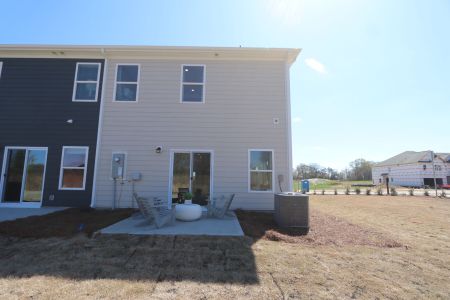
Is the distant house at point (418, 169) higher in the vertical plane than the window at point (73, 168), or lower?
higher

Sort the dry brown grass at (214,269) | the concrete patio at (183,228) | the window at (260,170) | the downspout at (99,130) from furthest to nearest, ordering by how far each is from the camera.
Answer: the window at (260,170) → the downspout at (99,130) → the concrete patio at (183,228) → the dry brown grass at (214,269)

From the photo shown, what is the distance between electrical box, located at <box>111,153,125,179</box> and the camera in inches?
326

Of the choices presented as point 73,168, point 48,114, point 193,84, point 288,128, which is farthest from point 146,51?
point 288,128

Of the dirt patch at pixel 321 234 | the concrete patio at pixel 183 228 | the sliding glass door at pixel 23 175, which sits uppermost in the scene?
the sliding glass door at pixel 23 175

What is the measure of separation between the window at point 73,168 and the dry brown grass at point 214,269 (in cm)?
384

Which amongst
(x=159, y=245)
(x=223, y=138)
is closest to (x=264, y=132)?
(x=223, y=138)

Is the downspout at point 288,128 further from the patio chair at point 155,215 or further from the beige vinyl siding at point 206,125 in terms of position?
the patio chair at point 155,215

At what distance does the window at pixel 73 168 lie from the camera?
8.48 metres

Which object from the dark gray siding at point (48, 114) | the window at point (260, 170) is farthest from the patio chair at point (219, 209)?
the dark gray siding at point (48, 114)

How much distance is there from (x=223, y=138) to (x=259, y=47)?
3.51m

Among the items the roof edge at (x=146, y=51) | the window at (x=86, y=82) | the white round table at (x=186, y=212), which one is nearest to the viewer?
the white round table at (x=186, y=212)

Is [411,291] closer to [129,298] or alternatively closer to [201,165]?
Result: [129,298]

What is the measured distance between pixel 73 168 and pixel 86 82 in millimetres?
3158

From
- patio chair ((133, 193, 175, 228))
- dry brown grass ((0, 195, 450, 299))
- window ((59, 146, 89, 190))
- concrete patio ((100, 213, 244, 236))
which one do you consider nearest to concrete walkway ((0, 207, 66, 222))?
window ((59, 146, 89, 190))
